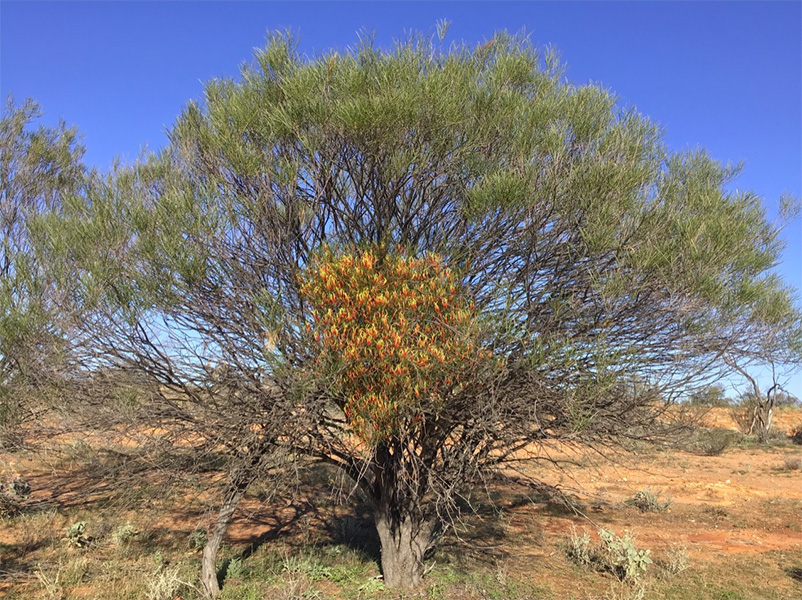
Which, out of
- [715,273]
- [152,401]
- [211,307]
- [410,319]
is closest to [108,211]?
[211,307]

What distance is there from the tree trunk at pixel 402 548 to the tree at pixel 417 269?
2 centimetres

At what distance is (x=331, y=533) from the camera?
28.6 feet

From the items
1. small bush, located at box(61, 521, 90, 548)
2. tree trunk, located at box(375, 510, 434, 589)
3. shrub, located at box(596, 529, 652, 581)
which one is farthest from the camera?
small bush, located at box(61, 521, 90, 548)

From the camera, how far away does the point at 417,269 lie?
5.05 meters

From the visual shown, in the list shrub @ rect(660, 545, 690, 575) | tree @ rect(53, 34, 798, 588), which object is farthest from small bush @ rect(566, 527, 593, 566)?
tree @ rect(53, 34, 798, 588)

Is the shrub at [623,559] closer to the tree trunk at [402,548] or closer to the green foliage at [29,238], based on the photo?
the tree trunk at [402,548]

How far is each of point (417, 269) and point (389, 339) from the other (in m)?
0.86

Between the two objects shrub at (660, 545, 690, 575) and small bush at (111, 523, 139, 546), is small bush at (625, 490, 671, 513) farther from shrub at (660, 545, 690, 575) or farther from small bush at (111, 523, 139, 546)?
small bush at (111, 523, 139, 546)

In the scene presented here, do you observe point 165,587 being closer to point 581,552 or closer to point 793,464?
point 581,552

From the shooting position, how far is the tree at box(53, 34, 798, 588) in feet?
15.7

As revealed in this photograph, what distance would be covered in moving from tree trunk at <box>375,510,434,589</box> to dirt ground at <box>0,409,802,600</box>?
0.30 metres

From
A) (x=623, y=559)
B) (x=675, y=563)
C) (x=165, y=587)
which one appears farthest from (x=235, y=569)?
(x=675, y=563)

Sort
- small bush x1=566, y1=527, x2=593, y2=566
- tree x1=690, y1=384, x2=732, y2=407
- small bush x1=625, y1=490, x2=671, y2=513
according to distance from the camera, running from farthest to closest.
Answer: small bush x1=625, y1=490, x2=671, y2=513
small bush x1=566, y1=527, x2=593, y2=566
tree x1=690, y1=384, x2=732, y2=407

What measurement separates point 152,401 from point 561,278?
4.29 meters
